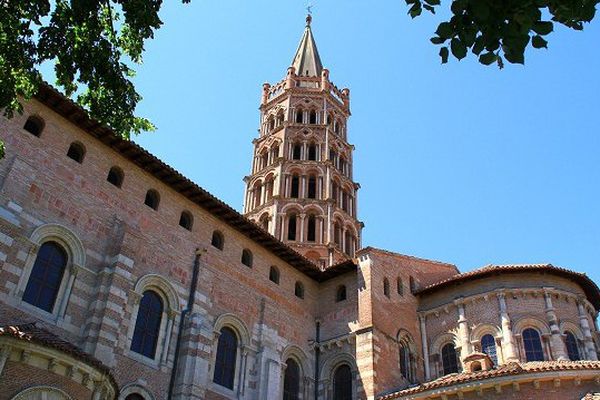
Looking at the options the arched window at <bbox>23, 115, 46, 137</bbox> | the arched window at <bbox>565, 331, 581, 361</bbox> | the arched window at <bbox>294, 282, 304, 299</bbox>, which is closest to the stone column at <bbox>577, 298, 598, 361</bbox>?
the arched window at <bbox>565, 331, 581, 361</bbox>

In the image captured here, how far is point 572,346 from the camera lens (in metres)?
24.4

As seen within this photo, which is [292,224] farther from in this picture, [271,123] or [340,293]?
[340,293]

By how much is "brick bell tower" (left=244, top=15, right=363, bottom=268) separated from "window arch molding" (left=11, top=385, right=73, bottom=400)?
81.8 feet

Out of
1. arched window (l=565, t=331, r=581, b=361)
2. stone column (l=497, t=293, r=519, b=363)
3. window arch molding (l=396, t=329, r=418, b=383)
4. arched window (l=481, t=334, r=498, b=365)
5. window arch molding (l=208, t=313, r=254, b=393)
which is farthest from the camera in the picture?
window arch molding (l=396, t=329, r=418, b=383)

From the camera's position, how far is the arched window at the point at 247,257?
25.0 m

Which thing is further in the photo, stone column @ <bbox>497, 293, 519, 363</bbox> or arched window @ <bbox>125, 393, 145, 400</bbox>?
stone column @ <bbox>497, 293, 519, 363</bbox>

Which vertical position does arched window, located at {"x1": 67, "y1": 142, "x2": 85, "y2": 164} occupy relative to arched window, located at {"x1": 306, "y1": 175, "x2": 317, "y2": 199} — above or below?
below

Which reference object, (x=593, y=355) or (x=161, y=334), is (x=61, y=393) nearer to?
(x=161, y=334)

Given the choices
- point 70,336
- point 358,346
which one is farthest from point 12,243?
point 358,346

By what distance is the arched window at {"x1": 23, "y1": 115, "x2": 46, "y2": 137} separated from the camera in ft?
62.5

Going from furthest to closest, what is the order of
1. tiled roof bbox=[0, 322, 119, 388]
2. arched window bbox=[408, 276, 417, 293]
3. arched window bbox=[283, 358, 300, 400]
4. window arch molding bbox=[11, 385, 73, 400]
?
1. arched window bbox=[408, 276, 417, 293]
2. arched window bbox=[283, 358, 300, 400]
3. tiled roof bbox=[0, 322, 119, 388]
4. window arch molding bbox=[11, 385, 73, 400]

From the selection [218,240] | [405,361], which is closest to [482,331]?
[405,361]

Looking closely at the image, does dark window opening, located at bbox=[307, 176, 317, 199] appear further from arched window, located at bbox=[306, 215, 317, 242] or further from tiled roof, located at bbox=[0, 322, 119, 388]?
tiled roof, located at bbox=[0, 322, 119, 388]

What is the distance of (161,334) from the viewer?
20.5 metres
